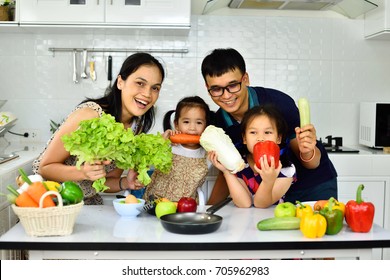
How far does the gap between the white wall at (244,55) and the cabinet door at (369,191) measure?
72 centimetres

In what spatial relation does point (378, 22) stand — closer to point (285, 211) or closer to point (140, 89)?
point (140, 89)

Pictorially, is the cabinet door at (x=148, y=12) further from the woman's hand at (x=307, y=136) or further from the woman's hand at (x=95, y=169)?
the woman's hand at (x=95, y=169)

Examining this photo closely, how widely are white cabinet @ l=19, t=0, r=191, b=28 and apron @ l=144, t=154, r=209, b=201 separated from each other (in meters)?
1.39

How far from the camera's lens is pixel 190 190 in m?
2.73

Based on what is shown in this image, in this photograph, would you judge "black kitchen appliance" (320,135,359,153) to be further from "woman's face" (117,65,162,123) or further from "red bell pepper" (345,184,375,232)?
"red bell pepper" (345,184,375,232)

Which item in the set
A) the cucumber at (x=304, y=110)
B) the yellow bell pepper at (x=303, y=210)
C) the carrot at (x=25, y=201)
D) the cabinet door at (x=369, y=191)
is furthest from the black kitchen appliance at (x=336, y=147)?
the carrot at (x=25, y=201)

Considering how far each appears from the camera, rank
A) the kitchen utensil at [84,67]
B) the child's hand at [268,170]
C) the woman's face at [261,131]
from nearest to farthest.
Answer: the child's hand at [268,170]
the woman's face at [261,131]
the kitchen utensil at [84,67]

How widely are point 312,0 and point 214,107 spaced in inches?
43.4

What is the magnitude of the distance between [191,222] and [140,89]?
0.78m

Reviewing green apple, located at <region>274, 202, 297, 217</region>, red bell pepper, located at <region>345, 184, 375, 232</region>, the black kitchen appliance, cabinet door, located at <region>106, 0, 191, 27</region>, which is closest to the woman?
green apple, located at <region>274, 202, 297, 217</region>

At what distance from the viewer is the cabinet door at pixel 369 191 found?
3645 millimetres

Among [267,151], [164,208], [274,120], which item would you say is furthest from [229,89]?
[164,208]

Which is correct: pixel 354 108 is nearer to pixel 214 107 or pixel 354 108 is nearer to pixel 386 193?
pixel 386 193

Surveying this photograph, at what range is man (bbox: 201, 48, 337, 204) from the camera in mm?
2469
